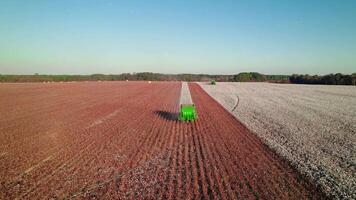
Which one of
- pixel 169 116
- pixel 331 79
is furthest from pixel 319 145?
pixel 331 79

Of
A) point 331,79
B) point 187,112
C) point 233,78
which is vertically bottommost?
point 233,78

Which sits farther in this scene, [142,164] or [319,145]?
[319,145]

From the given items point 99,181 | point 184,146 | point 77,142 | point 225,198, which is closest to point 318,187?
point 225,198

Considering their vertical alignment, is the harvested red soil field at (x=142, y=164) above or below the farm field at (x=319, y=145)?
above

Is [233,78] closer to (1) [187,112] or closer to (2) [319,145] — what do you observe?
(1) [187,112]

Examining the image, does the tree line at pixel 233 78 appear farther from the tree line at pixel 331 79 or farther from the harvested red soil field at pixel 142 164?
the harvested red soil field at pixel 142 164

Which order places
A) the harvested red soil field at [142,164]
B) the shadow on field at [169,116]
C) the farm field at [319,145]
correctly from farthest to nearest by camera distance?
the shadow on field at [169,116], the farm field at [319,145], the harvested red soil field at [142,164]

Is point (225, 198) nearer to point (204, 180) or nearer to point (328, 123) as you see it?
point (204, 180)

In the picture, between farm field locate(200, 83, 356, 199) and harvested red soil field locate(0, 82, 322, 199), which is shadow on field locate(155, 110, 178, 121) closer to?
harvested red soil field locate(0, 82, 322, 199)

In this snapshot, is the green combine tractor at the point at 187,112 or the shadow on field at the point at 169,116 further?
the shadow on field at the point at 169,116

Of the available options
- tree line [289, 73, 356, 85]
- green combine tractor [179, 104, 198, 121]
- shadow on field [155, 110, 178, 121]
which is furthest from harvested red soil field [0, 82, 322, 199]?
tree line [289, 73, 356, 85]

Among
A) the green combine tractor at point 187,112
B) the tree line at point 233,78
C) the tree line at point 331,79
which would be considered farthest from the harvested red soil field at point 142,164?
the tree line at point 233,78
